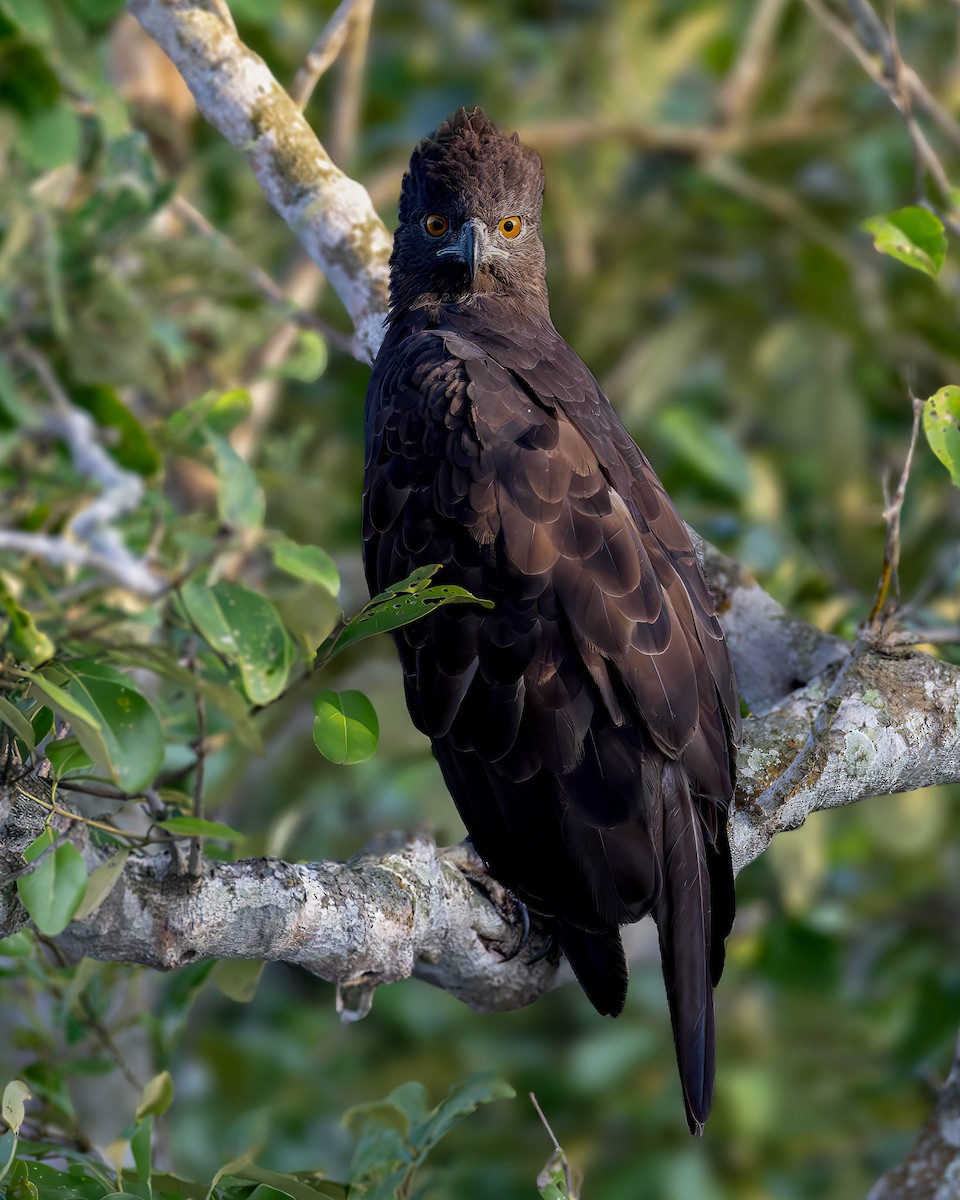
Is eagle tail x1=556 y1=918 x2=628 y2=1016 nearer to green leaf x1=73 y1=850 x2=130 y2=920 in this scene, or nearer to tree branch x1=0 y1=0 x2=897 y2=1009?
tree branch x1=0 y1=0 x2=897 y2=1009

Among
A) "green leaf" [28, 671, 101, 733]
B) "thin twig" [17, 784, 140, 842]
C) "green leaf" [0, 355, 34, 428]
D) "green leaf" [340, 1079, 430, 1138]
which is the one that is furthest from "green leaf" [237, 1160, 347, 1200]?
"green leaf" [0, 355, 34, 428]

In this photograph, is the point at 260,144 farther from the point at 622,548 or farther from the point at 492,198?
the point at 622,548

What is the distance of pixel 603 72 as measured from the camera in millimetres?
6500

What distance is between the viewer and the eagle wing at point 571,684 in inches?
111

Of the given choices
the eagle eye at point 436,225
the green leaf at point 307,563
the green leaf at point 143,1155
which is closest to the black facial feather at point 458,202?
the eagle eye at point 436,225

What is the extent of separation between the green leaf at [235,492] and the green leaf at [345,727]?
0.39 meters

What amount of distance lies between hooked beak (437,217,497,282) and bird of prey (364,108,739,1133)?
14.5 inches

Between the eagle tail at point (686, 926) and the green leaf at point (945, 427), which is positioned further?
the eagle tail at point (686, 926)

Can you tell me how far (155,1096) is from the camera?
7.74 feet

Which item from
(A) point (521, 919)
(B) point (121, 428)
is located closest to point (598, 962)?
(A) point (521, 919)

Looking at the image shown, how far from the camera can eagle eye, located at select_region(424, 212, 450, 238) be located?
11.8ft

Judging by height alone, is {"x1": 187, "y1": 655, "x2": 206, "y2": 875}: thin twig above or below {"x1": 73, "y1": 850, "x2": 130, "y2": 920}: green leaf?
above

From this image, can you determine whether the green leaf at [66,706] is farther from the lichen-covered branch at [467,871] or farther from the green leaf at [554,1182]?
the green leaf at [554,1182]

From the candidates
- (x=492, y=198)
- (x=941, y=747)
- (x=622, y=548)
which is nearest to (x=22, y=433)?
(x=492, y=198)
